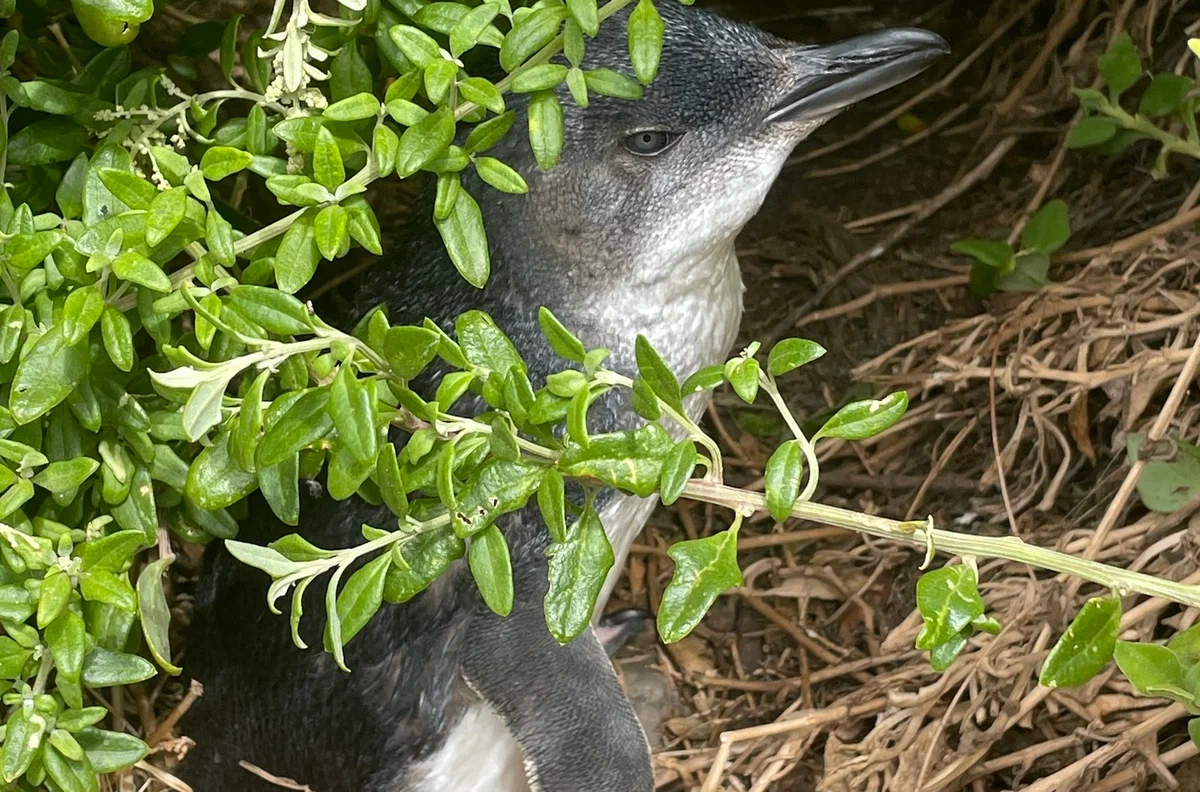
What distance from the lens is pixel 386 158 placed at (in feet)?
3.43

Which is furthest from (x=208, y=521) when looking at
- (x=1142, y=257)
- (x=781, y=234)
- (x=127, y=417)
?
(x=1142, y=257)

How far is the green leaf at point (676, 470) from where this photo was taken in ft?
2.88

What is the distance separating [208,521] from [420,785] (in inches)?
15.7

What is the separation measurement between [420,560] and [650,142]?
58 centimetres

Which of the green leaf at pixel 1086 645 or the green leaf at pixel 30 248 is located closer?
the green leaf at pixel 1086 645

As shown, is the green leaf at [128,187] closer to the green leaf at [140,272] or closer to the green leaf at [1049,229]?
the green leaf at [140,272]

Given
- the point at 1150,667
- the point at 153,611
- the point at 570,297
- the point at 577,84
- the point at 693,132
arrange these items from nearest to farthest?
the point at 1150,667 → the point at 577,84 → the point at 153,611 → the point at 693,132 → the point at 570,297

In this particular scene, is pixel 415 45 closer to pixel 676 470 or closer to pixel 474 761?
Answer: pixel 676 470

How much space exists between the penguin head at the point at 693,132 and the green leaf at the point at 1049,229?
514mm

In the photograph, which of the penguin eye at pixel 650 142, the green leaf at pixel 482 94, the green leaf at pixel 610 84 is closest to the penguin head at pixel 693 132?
the penguin eye at pixel 650 142

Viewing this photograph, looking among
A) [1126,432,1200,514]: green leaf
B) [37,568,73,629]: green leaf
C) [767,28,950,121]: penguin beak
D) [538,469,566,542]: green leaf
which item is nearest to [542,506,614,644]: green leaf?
[538,469,566,542]: green leaf

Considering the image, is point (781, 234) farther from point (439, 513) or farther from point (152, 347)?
point (439, 513)

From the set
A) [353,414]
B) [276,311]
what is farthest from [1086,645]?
[276,311]

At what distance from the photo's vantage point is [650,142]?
1334 millimetres
